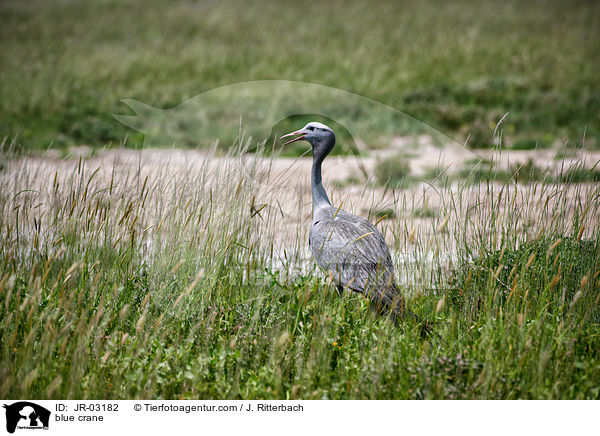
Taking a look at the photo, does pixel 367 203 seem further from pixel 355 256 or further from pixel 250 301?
pixel 250 301

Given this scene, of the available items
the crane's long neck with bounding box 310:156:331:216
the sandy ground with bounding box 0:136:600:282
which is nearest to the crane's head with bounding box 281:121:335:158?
the crane's long neck with bounding box 310:156:331:216

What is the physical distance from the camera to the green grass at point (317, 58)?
26.3 feet

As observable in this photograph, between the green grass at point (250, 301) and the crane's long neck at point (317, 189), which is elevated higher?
the crane's long neck at point (317, 189)

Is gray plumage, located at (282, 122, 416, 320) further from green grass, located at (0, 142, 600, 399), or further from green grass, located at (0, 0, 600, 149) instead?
green grass, located at (0, 0, 600, 149)

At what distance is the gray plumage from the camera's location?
2688mm

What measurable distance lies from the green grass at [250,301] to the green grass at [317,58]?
13.7 feet

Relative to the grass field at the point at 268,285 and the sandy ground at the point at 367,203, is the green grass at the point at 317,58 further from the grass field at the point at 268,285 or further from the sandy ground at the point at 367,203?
the grass field at the point at 268,285

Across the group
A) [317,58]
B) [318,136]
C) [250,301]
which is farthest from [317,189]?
[317,58]

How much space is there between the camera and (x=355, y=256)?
9.23 ft

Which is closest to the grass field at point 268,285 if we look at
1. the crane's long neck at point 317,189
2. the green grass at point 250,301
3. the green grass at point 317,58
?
the green grass at point 250,301
